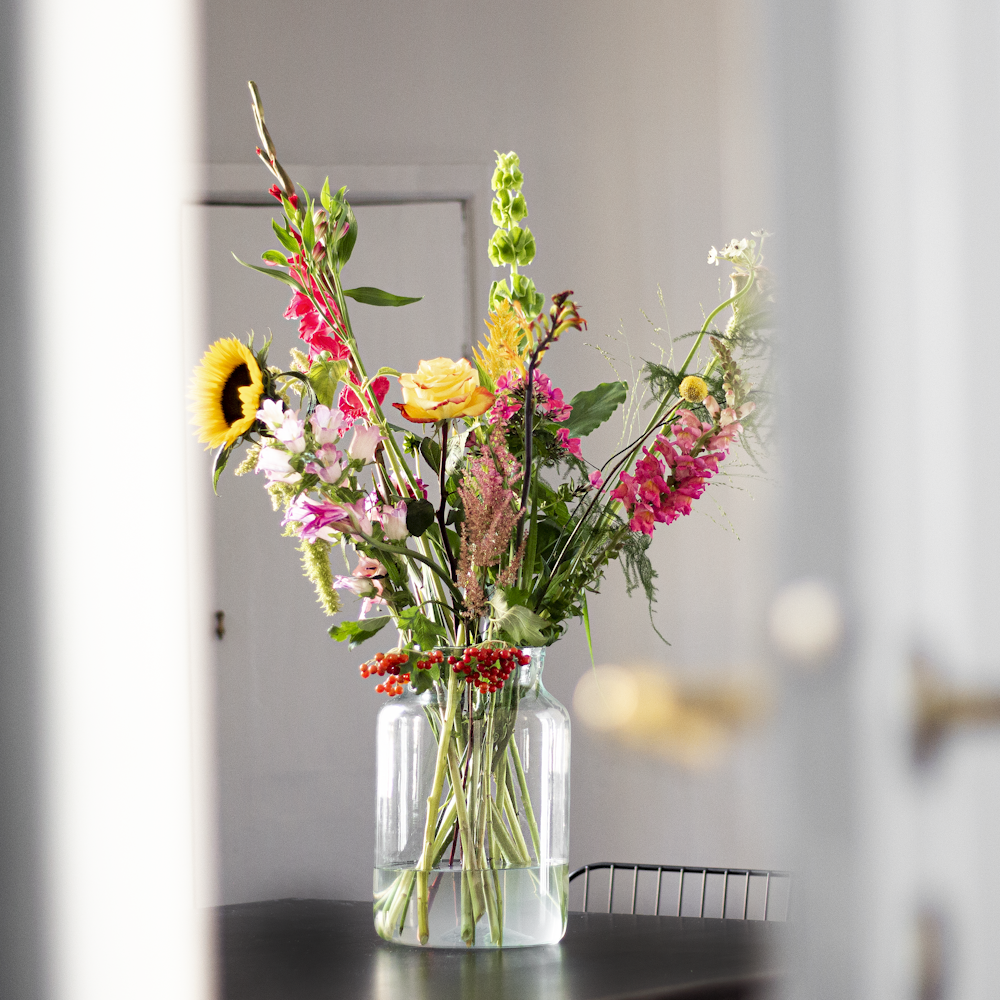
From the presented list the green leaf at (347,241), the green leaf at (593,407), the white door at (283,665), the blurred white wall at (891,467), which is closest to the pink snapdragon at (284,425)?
the green leaf at (347,241)

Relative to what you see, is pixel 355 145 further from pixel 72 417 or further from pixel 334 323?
pixel 72 417

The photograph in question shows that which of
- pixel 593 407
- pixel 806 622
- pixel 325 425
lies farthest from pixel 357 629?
pixel 806 622

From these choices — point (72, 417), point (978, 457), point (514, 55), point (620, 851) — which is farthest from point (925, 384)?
point (514, 55)

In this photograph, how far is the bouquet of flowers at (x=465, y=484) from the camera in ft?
2.81

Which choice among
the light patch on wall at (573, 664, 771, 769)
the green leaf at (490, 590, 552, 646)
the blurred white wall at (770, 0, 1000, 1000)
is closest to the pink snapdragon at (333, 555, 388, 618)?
the green leaf at (490, 590, 552, 646)

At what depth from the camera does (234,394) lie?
34.8 inches

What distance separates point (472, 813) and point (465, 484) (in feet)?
0.85

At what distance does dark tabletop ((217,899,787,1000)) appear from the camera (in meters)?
0.80

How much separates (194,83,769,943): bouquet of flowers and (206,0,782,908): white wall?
1532 millimetres

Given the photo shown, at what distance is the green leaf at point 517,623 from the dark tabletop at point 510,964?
0.81ft

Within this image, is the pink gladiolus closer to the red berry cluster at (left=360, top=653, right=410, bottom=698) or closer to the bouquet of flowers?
the bouquet of flowers

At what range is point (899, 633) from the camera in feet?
0.62

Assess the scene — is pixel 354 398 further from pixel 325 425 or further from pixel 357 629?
pixel 357 629

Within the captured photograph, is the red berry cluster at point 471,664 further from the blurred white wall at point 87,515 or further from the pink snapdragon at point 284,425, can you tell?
the blurred white wall at point 87,515
